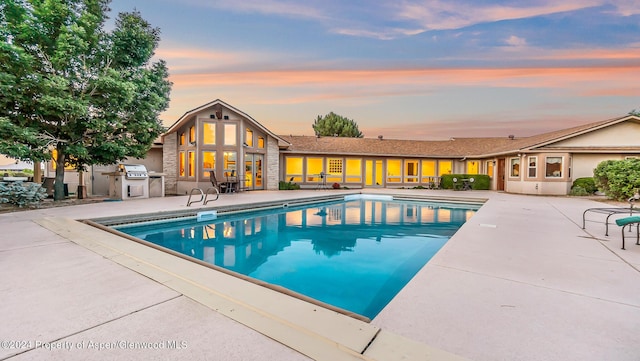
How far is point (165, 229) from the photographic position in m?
7.57

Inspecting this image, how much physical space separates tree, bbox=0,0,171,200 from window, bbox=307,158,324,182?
1064 cm

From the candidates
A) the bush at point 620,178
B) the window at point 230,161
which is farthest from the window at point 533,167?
the window at point 230,161

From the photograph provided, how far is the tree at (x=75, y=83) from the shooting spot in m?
8.63

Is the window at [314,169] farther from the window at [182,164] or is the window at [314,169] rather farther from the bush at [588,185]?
the bush at [588,185]

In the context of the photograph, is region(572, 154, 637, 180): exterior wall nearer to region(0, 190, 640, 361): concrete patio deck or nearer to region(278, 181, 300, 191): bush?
region(0, 190, 640, 361): concrete patio deck

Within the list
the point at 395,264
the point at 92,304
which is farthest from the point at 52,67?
the point at 395,264

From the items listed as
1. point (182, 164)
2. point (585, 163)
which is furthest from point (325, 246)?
point (585, 163)

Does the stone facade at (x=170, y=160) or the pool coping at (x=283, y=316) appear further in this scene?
the stone facade at (x=170, y=160)

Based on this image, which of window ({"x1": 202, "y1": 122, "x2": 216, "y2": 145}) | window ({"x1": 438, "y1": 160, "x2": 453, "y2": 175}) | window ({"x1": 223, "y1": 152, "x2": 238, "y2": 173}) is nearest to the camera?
window ({"x1": 202, "y1": 122, "x2": 216, "y2": 145})

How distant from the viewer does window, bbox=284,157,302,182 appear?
67.5ft

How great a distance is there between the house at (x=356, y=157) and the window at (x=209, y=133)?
5cm

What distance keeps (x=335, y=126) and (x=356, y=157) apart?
20.2 meters

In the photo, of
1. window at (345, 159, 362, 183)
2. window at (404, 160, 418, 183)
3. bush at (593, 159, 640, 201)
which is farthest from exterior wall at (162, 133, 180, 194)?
bush at (593, 159, 640, 201)

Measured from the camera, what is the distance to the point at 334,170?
21578 mm
